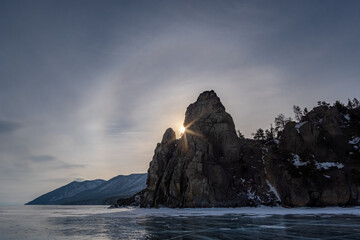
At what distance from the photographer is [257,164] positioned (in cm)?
8388

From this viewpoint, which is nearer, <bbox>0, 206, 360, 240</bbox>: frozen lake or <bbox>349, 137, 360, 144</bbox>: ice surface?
<bbox>0, 206, 360, 240</bbox>: frozen lake

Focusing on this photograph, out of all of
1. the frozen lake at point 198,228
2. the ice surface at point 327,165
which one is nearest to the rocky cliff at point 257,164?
the ice surface at point 327,165

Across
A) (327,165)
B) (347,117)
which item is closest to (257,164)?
(327,165)

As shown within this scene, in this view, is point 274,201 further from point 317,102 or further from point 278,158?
point 317,102

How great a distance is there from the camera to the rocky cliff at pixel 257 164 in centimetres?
5703

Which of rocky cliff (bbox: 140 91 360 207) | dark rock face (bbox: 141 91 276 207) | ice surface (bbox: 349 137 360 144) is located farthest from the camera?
dark rock face (bbox: 141 91 276 207)

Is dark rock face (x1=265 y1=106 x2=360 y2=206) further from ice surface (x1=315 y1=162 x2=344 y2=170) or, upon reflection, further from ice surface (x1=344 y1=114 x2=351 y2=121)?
ice surface (x1=344 y1=114 x2=351 y2=121)

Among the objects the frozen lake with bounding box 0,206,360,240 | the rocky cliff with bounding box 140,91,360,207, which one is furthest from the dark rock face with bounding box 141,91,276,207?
the frozen lake with bounding box 0,206,360,240

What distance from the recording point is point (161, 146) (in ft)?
326

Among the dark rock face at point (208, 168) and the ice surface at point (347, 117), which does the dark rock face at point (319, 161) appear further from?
the dark rock face at point (208, 168)

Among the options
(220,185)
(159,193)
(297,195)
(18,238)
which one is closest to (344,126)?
(297,195)

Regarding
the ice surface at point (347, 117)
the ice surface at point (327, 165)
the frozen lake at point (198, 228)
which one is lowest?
the frozen lake at point (198, 228)

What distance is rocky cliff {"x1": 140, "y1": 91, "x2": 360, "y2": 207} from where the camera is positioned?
5703cm

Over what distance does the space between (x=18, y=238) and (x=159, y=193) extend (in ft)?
224
